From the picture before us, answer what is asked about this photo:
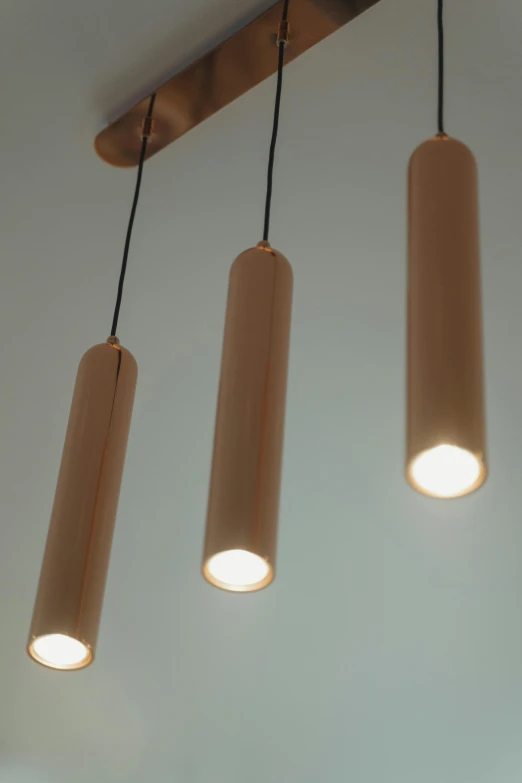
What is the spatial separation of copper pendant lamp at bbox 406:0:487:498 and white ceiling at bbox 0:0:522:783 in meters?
0.55

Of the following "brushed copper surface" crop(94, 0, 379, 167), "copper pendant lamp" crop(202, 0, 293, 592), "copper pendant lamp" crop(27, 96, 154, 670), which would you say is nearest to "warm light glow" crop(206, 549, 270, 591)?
"copper pendant lamp" crop(202, 0, 293, 592)

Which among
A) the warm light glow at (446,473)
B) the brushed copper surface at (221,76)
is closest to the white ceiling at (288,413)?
the brushed copper surface at (221,76)

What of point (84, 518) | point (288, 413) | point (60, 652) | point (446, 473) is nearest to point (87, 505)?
point (84, 518)

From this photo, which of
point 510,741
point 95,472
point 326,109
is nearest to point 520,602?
point 510,741

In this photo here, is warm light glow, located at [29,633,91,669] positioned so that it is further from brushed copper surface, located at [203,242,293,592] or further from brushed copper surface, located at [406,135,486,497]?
brushed copper surface, located at [406,135,486,497]

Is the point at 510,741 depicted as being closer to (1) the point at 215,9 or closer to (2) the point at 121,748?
(2) the point at 121,748

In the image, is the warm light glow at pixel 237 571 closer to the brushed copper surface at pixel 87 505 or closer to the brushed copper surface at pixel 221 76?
the brushed copper surface at pixel 87 505

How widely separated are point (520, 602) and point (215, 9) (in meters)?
1.42

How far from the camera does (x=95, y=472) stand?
1.01 meters

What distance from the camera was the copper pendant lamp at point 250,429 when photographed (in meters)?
0.84

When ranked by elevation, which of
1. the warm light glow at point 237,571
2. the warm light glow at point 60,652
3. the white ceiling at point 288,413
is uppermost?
the white ceiling at point 288,413

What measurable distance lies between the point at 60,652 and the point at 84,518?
0.14 metres

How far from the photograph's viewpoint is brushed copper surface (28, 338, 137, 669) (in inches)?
37.2

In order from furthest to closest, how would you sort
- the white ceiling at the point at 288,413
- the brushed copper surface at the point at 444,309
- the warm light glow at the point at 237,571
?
1. the white ceiling at the point at 288,413
2. the warm light glow at the point at 237,571
3. the brushed copper surface at the point at 444,309
